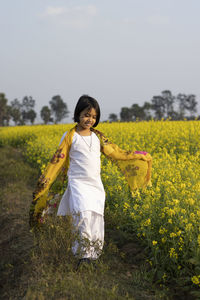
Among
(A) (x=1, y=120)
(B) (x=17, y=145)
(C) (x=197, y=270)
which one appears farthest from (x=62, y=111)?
(C) (x=197, y=270)

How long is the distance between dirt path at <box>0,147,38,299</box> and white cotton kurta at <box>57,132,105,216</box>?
27.5 inches

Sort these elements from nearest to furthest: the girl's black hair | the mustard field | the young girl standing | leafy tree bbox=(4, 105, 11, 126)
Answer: the mustard field < the young girl standing < the girl's black hair < leafy tree bbox=(4, 105, 11, 126)

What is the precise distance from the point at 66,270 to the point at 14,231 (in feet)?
5.63

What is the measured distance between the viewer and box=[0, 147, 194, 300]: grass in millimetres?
2527

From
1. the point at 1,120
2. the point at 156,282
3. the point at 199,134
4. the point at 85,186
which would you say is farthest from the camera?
the point at 1,120

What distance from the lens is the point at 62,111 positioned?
→ 8575 cm

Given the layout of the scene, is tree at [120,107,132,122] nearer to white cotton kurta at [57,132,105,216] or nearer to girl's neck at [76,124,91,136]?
girl's neck at [76,124,91,136]

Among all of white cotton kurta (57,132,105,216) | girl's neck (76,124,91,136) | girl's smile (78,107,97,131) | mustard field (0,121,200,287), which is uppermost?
girl's smile (78,107,97,131)

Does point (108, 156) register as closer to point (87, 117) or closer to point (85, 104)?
point (87, 117)

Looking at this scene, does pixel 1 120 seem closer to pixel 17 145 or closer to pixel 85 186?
pixel 17 145

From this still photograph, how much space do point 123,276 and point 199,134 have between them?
5.80 m

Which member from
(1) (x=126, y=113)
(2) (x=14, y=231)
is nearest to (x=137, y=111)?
(1) (x=126, y=113)

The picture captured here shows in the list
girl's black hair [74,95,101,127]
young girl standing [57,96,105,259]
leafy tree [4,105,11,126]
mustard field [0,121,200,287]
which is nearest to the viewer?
mustard field [0,121,200,287]

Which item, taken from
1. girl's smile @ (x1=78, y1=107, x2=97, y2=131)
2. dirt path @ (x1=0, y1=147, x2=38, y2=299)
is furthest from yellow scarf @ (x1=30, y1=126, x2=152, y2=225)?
dirt path @ (x1=0, y1=147, x2=38, y2=299)
